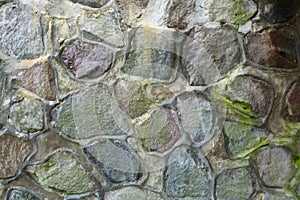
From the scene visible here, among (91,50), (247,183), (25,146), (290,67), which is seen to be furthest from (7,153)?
(290,67)

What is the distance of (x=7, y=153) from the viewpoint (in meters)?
2.37

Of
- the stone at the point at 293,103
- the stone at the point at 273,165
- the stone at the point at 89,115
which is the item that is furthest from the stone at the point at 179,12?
the stone at the point at 273,165

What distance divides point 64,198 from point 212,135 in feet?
2.80

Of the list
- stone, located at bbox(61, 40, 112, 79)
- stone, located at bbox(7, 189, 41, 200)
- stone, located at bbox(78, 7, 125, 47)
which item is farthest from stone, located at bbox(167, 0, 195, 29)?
stone, located at bbox(7, 189, 41, 200)

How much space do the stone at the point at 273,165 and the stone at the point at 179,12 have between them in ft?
2.59

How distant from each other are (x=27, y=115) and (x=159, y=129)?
2.27ft

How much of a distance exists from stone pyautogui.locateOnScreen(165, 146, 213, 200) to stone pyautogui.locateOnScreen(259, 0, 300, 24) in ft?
2.63

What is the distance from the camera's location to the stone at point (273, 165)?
2.41 metres

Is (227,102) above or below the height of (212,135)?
above

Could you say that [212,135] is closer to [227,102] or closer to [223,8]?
[227,102]

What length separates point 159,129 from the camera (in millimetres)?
2391

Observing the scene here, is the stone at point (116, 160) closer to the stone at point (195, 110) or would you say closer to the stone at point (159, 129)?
the stone at point (159, 129)

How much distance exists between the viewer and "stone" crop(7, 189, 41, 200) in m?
2.38

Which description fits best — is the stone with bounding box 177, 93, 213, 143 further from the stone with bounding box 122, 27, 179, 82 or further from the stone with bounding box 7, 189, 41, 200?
the stone with bounding box 7, 189, 41, 200
